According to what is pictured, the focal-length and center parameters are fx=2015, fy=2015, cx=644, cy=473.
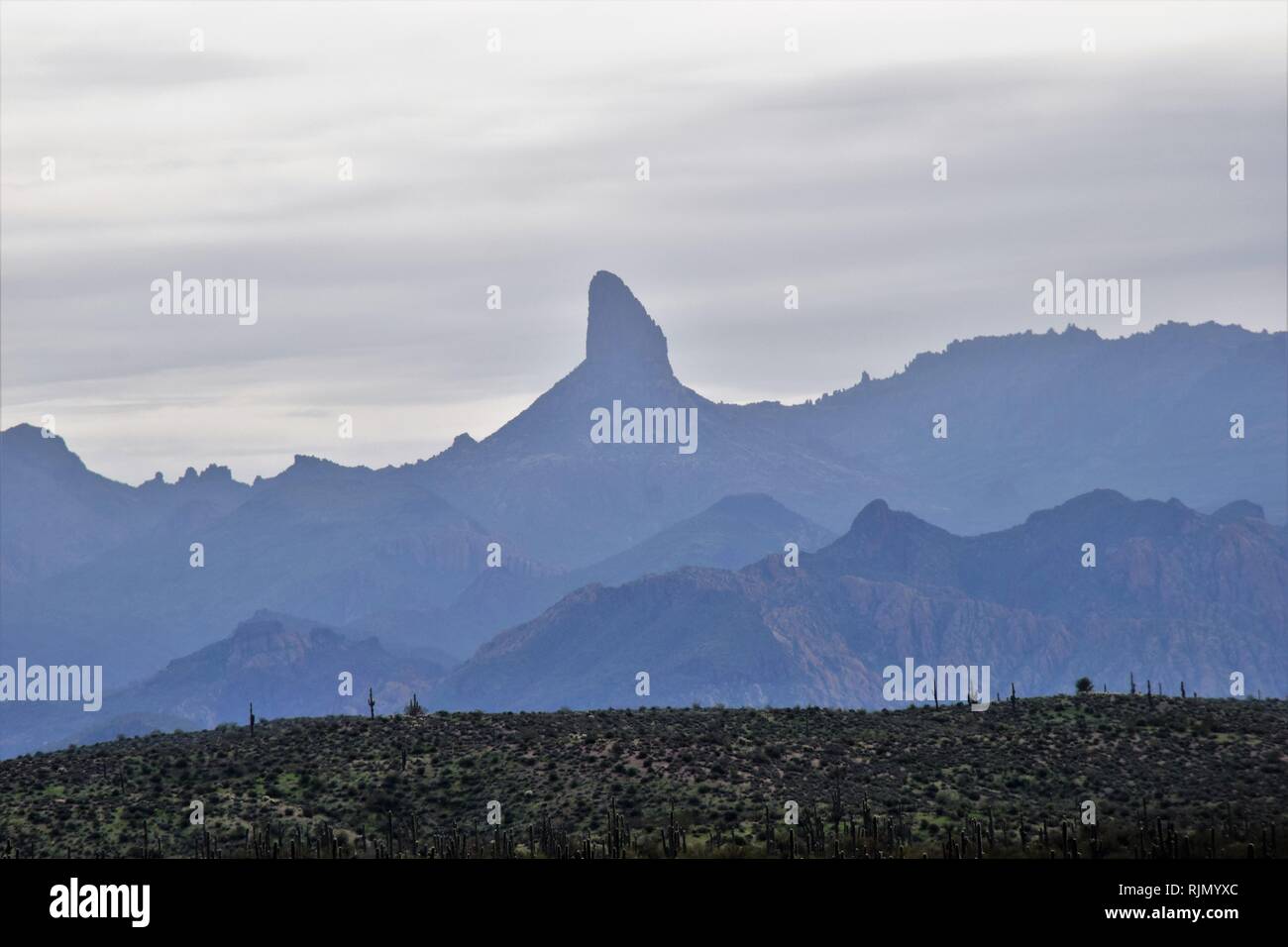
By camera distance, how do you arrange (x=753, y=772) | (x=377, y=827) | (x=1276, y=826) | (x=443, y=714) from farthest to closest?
(x=443, y=714) < (x=753, y=772) < (x=377, y=827) < (x=1276, y=826)

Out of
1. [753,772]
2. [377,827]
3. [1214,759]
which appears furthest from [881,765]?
[377,827]

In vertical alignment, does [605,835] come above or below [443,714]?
below

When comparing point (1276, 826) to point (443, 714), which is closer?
point (1276, 826)
